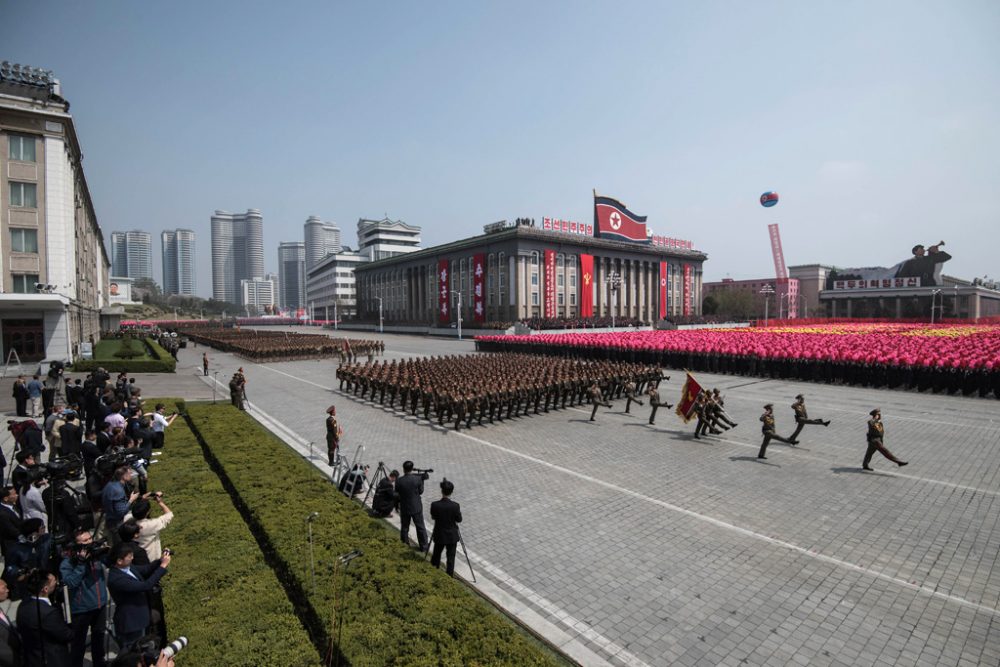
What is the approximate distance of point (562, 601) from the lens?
21.2 ft

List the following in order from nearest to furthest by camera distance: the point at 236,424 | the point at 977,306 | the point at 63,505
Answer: the point at 63,505, the point at 236,424, the point at 977,306

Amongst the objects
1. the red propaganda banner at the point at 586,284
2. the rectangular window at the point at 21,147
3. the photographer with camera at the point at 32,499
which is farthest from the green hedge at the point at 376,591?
the red propaganda banner at the point at 586,284

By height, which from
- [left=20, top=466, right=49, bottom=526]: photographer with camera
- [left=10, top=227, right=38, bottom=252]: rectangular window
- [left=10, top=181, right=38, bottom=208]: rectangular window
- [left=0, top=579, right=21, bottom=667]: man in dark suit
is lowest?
[left=0, top=579, right=21, bottom=667]: man in dark suit

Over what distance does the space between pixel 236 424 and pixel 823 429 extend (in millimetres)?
17445

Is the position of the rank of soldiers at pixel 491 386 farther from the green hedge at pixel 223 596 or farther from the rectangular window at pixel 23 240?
the rectangular window at pixel 23 240

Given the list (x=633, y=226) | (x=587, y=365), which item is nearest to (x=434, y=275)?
(x=633, y=226)

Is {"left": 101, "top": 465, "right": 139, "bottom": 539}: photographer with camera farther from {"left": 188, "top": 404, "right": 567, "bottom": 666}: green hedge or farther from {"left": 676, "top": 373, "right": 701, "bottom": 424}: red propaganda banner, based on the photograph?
{"left": 676, "top": 373, "right": 701, "bottom": 424}: red propaganda banner

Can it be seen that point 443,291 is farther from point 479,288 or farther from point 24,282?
point 24,282

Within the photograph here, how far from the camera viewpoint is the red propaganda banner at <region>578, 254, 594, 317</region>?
75812 mm

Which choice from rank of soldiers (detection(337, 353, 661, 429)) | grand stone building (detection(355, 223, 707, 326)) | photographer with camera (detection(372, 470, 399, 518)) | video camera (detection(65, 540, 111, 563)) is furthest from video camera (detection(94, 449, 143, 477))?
grand stone building (detection(355, 223, 707, 326))

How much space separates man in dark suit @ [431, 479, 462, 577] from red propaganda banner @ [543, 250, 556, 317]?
65.1m

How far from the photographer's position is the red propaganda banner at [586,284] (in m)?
75.8

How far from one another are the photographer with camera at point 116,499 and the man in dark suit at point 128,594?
76.0 inches

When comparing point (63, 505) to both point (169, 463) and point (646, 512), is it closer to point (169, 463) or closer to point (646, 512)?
point (169, 463)
